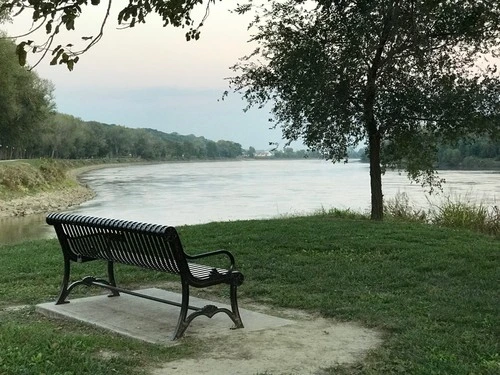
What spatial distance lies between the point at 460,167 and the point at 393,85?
158 feet

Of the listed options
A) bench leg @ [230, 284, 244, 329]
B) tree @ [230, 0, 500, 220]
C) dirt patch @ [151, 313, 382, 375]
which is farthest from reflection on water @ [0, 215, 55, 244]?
dirt patch @ [151, 313, 382, 375]

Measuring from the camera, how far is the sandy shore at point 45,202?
1383 inches

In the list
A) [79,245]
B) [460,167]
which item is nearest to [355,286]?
[79,245]

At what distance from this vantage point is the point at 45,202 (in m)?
39.7

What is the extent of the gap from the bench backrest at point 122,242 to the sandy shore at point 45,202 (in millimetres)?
29123

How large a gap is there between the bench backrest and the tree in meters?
7.55

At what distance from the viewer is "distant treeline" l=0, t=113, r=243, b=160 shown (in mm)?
82062

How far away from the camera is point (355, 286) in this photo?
728 cm

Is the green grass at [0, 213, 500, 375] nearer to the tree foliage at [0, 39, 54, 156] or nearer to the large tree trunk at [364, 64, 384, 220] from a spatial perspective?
the large tree trunk at [364, 64, 384, 220]

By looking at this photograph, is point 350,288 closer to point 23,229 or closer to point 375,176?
point 375,176

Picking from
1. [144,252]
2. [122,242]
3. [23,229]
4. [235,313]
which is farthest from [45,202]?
[235,313]

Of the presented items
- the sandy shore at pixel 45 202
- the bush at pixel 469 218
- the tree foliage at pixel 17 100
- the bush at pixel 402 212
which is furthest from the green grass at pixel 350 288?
the tree foliage at pixel 17 100

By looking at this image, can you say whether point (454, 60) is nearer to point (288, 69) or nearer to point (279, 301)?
point (288, 69)

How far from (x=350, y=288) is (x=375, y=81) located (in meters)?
7.87
